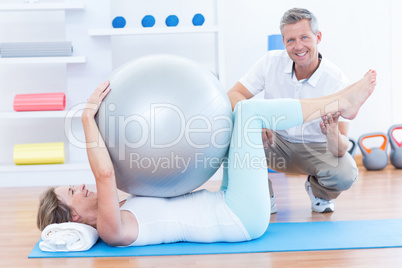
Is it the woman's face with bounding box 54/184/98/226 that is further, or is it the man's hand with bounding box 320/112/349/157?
the man's hand with bounding box 320/112/349/157

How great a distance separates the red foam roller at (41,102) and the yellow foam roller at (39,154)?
11.6 inches

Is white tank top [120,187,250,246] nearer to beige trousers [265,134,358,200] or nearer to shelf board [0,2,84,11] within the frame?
beige trousers [265,134,358,200]

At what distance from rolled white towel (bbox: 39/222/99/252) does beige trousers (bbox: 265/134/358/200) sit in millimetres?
1170

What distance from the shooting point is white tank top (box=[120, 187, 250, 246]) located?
2174 mm

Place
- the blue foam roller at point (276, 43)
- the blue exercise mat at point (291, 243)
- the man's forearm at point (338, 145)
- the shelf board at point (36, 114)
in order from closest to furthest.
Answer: the blue exercise mat at point (291, 243), the man's forearm at point (338, 145), the shelf board at point (36, 114), the blue foam roller at point (276, 43)

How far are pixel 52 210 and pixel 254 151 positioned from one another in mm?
900

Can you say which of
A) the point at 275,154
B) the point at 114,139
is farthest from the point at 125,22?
the point at 114,139

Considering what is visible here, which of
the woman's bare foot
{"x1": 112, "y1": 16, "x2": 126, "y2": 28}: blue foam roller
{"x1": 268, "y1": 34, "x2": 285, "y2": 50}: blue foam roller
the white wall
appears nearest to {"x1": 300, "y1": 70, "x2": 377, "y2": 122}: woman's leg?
the woman's bare foot

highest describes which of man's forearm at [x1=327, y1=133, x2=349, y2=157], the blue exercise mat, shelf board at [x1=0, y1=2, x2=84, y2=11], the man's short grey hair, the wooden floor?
shelf board at [x1=0, y1=2, x2=84, y2=11]

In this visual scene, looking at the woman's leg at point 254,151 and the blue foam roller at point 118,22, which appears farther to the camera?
the blue foam roller at point 118,22

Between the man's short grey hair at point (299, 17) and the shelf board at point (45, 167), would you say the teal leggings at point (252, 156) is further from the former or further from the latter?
the shelf board at point (45, 167)

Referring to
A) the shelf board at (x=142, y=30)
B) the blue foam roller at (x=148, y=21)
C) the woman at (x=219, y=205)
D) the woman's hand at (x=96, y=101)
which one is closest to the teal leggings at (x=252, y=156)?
the woman at (x=219, y=205)

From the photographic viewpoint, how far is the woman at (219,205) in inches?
85.4

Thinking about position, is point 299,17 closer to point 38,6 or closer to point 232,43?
point 232,43
